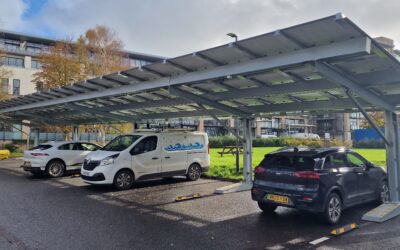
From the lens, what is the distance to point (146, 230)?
6477 mm

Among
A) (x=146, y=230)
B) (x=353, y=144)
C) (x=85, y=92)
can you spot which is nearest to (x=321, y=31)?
(x=146, y=230)

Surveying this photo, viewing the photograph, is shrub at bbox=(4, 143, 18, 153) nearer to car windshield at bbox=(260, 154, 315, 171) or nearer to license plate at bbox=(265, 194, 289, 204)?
car windshield at bbox=(260, 154, 315, 171)

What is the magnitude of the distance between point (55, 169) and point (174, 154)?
5.39 m

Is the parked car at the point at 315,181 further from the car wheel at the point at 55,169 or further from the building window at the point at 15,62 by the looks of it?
the building window at the point at 15,62

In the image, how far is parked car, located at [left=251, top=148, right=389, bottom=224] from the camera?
654 cm

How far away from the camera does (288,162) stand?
7.05 m

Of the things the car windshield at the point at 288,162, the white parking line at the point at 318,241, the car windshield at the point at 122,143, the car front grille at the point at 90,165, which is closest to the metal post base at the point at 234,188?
the car windshield at the point at 288,162

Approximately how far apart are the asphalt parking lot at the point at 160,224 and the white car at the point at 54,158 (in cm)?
358

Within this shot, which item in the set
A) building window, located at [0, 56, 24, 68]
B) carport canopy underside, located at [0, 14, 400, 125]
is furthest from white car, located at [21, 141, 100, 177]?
building window, located at [0, 56, 24, 68]

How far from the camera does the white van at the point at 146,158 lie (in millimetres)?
10914

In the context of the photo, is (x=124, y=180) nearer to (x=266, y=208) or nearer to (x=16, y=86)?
(x=266, y=208)

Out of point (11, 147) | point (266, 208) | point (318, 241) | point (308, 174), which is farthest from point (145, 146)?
point (11, 147)

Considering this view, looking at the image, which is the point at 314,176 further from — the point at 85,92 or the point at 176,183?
the point at 85,92

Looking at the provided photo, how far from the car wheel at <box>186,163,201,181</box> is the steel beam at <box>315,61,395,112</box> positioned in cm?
713
